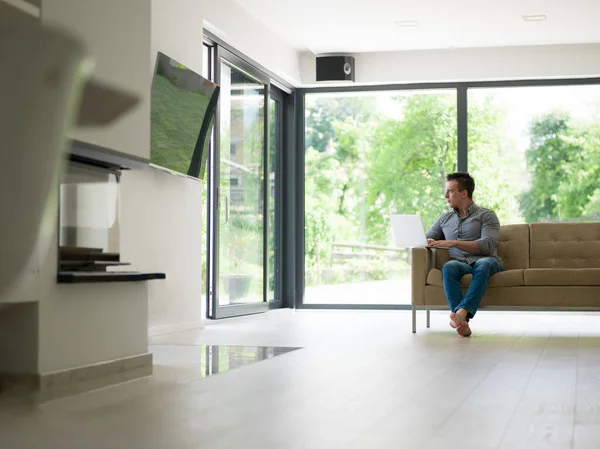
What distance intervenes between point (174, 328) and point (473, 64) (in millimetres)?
4496

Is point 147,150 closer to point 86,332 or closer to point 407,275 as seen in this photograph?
point 86,332

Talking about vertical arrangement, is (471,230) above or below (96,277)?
above

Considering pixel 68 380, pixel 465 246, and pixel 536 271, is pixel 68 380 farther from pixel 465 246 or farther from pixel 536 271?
pixel 536 271

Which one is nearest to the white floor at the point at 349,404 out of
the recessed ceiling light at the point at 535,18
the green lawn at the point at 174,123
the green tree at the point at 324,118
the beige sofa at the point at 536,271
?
the beige sofa at the point at 536,271

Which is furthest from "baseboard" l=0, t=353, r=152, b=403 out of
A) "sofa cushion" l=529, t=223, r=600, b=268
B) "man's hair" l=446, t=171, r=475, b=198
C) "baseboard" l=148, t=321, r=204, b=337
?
"sofa cushion" l=529, t=223, r=600, b=268

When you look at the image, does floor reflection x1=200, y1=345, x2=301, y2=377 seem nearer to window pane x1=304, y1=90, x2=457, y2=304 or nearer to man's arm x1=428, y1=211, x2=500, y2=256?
man's arm x1=428, y1=211, x2=500, y2=256

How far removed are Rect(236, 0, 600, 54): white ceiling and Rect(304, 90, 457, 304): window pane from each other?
0.70 metres

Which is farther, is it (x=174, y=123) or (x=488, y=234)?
(x=488, y=234)

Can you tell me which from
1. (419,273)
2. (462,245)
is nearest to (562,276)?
(462,245)

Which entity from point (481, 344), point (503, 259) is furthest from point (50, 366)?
point (503, 259)

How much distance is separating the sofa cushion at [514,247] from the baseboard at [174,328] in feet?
7.34

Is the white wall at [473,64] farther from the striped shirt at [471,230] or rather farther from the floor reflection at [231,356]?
the floor reflection at [231,356]

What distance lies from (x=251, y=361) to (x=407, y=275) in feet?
17.6

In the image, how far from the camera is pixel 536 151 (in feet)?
29.5
